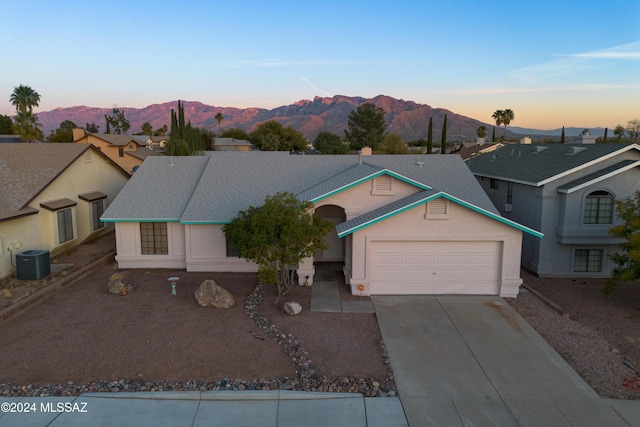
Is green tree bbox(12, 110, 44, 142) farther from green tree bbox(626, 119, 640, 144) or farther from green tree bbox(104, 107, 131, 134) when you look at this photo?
green tree bbox(626, 119, 640, 144)

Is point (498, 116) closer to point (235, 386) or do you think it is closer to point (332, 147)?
point (332, 147)

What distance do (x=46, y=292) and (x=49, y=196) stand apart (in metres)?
6.86

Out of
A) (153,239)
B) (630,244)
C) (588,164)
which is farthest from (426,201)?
(153,239)

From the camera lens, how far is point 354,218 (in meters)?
16.4

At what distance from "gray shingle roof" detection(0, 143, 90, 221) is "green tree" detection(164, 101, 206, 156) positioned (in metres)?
11.6

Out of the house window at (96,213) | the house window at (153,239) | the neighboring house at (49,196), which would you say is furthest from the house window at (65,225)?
the house window at (153,239)

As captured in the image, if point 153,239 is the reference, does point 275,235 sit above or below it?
above

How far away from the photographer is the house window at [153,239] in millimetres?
18828

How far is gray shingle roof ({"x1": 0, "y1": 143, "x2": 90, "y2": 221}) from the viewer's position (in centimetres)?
1805

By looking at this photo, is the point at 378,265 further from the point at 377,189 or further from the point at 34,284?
the point at 34,284

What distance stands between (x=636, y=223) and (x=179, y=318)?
15.5 meters

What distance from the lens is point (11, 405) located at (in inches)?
350

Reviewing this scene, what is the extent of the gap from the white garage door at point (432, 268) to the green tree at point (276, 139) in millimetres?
69406

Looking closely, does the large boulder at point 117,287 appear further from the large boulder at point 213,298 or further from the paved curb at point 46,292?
the large boulder at point 213,298
